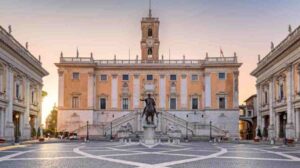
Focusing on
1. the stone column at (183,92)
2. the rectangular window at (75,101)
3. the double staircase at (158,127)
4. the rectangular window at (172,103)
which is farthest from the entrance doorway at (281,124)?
the rectangular window at (75,101)

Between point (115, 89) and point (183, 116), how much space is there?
1297 cm

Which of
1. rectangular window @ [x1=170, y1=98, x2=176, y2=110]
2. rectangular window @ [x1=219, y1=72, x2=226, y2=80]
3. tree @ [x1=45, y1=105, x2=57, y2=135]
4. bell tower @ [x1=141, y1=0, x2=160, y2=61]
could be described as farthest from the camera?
tree @ [x1=45, y1=105, x2=57, y2=135]

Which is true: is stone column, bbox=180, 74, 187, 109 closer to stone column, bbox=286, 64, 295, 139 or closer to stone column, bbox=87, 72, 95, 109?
A: stone column, bbox=87, 72, 95, 109

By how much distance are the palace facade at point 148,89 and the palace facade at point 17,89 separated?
28.0ft

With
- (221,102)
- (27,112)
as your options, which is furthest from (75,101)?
(221,102)

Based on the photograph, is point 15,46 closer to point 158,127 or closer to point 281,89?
point 158,127

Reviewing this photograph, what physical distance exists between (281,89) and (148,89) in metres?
28.2

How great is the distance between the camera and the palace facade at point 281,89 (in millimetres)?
45688

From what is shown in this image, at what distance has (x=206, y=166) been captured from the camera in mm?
18656

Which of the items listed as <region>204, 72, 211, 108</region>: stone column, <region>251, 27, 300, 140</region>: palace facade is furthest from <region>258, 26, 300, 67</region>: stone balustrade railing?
<region>204, 72, 211, 108</region>: stone column

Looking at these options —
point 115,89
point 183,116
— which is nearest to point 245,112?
point 183,116

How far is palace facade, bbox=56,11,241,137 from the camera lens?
73.3 meters

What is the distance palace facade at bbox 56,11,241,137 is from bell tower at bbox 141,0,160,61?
353cm

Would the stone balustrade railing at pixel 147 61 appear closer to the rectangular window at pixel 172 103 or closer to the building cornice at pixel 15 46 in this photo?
the rectangular window at pixel 172 103
